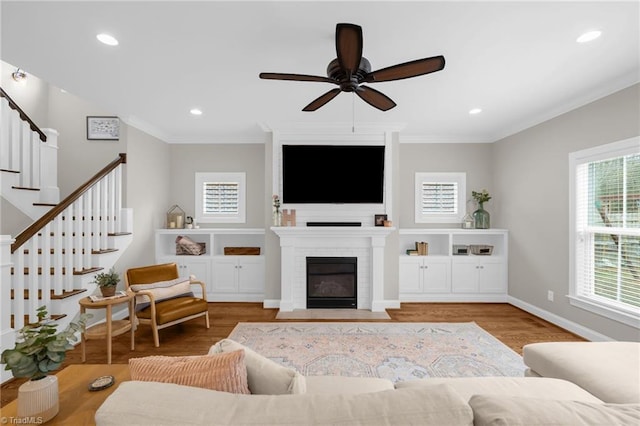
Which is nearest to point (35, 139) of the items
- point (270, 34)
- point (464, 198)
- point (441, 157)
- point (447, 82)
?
point (270, 34)

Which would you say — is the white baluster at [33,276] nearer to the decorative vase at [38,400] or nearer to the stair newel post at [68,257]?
the stair newel post at [68,257]

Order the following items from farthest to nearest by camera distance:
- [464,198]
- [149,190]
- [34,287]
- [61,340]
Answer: [464,198] → [149,190] → [34,287] → [61,340]

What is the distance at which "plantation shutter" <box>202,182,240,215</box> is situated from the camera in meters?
5.02

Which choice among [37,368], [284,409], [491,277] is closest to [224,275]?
[37,368]

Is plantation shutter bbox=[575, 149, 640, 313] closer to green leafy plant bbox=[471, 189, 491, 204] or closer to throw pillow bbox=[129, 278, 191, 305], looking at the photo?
green leafy plant bbox=[471, 189, 491, 204]

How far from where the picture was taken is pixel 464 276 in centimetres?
460

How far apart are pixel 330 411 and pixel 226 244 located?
451cm

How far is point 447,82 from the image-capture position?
2896mm

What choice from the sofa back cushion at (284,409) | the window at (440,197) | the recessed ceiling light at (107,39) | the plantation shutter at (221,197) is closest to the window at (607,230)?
the window at (440,197)

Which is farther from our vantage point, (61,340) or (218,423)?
(61,340)

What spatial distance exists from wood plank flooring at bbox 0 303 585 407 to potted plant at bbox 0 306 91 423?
5.32 feet

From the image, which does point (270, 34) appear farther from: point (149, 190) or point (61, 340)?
point (149, 190)

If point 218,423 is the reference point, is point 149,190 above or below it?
above

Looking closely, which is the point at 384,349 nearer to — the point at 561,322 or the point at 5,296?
the point at 561,322
